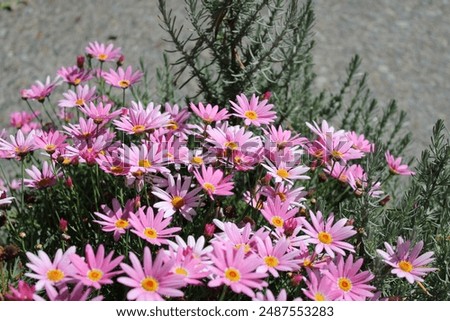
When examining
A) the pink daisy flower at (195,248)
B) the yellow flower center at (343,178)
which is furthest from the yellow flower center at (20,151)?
the yellow flower center at (343,178)

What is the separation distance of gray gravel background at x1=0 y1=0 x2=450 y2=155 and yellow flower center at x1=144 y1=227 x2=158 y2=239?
2.64m

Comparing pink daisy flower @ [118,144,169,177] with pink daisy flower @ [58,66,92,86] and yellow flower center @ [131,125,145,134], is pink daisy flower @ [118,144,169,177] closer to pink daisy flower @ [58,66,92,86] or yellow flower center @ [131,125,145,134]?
yellow flower center @ [131,125,145,134]

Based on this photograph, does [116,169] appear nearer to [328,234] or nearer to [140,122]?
[140,122]

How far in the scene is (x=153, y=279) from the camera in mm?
1660

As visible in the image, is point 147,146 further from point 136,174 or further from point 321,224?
point 321,224

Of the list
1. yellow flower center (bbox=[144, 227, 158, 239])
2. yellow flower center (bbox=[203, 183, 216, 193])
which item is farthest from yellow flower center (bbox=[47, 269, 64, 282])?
yellow flower center (bbox=[203, 183, 216, 193])

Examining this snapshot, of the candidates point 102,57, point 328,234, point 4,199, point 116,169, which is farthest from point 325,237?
point 102,57

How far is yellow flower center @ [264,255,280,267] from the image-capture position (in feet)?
5.86

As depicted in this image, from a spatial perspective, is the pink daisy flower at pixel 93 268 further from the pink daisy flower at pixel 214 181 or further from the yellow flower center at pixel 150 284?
the pink daisy flower at pixel 214 181

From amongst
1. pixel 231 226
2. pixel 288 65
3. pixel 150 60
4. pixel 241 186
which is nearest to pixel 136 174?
pixel 231 226

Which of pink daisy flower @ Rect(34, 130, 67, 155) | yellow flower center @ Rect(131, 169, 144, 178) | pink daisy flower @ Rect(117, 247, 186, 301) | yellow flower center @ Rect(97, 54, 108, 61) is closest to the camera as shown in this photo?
pink daisy flower @ Rect(117, 247, 186, 301)

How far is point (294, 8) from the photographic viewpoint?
8.10 feet

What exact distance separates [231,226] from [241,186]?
2.39 feet

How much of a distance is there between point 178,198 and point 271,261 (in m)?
0.40
